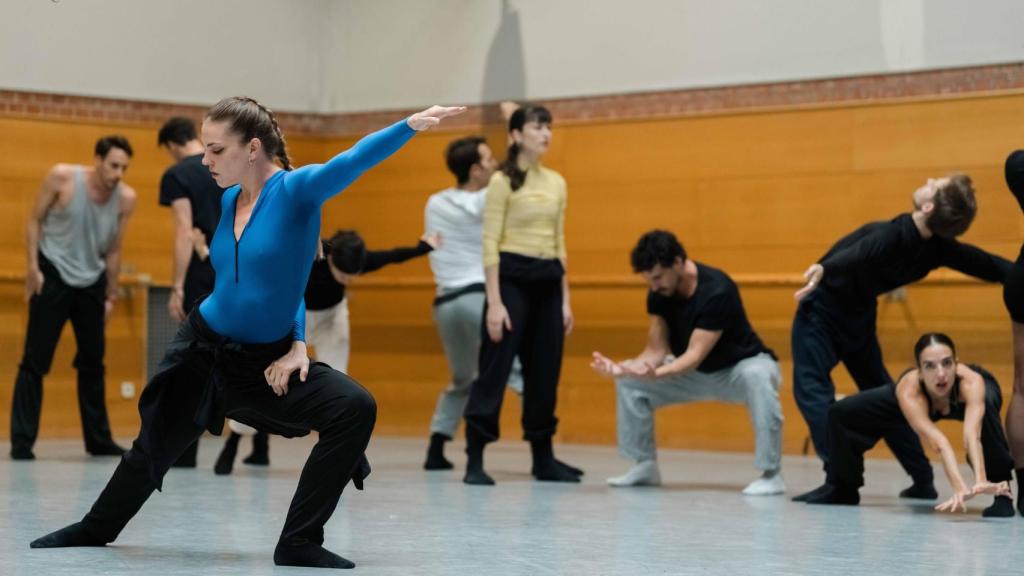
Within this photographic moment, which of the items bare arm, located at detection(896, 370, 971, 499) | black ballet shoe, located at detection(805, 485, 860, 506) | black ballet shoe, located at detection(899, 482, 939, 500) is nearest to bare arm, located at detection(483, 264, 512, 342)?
black ballet shoe, located at detection(805, 485, 860, 506)

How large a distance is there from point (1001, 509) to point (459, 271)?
310 cm

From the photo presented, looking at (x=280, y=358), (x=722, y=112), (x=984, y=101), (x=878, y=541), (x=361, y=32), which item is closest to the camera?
(x=280, y=358)

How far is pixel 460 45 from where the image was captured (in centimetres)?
977

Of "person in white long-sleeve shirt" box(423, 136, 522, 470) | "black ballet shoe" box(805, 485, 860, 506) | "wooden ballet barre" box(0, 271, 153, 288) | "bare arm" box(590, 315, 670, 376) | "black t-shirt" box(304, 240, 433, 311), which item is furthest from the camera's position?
"wooden ballet barre" box(0, 271, 153, 288)

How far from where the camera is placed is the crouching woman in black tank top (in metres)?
5.65

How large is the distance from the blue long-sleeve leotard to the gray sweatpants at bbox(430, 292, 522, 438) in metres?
3.44

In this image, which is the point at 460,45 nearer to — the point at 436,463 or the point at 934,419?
the point at 436,463

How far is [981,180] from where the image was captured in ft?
26.3

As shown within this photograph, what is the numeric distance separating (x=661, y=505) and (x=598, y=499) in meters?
0.31

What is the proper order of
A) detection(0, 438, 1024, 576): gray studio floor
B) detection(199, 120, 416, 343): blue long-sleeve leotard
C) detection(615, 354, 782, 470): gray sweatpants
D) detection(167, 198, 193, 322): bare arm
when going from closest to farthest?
1. detection(199, 120, 416, 343): blue long-sleeve leotard
2. detection(0, 438, 1024, 576): gray studio floor
3. detection(615, 354, 782, 470): gray sweatpants
4. detection(167, 198, 193, 322): bare arm

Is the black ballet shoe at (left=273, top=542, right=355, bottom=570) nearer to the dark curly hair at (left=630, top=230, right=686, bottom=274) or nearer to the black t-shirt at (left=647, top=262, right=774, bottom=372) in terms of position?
the dark curly hair at (left=630, top=230, right=686, bottom=274)

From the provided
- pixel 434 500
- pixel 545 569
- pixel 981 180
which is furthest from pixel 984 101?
pixel 545 569

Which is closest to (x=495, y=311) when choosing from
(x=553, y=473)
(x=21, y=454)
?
(x=553, y=473)

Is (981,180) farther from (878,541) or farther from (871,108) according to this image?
(878,541)
